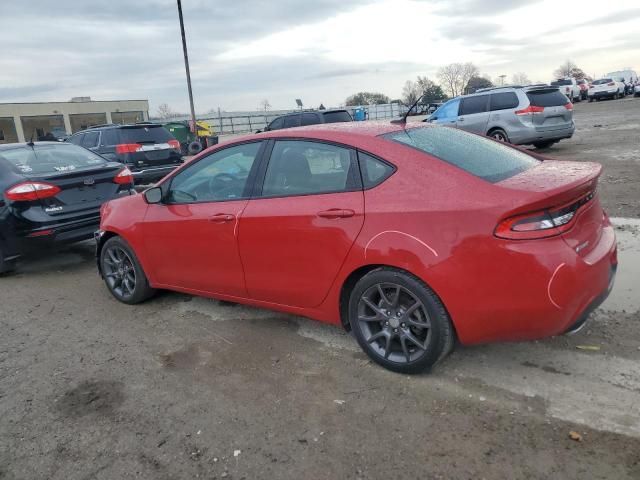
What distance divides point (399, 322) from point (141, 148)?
9.94 m

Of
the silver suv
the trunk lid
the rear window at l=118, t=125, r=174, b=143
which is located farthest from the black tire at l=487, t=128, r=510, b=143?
the trunk lid

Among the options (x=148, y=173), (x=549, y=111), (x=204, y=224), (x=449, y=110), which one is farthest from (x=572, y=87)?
(x=204, y=224)

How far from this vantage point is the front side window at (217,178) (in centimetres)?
393

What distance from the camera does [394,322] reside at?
3230 mm

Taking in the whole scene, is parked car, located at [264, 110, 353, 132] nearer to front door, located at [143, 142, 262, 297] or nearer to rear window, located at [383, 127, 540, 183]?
front door, located at [143, 142, 262, 297]

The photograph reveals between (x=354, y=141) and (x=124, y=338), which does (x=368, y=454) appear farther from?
(x=124, y=338)

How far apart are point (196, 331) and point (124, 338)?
1.92 feet

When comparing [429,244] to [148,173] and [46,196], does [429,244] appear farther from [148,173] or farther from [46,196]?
[148,173]

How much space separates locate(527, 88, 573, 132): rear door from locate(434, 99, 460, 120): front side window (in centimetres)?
214

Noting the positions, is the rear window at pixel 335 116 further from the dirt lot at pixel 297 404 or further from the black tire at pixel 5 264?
the dirt lot at pixel 297 404

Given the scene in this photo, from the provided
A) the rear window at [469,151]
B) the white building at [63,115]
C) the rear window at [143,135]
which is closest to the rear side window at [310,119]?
the rear window at [143,135]

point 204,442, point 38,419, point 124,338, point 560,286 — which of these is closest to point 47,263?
point 124,338

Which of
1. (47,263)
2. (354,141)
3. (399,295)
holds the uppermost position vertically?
(354,141)

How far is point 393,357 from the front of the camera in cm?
333
